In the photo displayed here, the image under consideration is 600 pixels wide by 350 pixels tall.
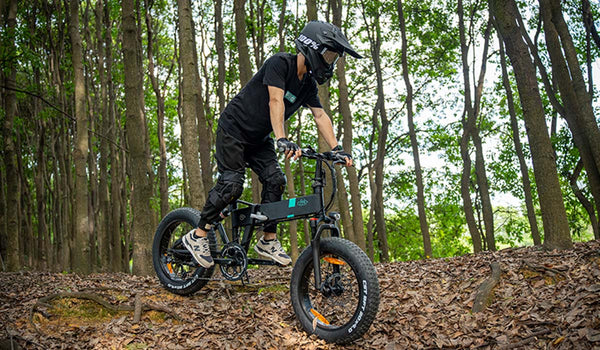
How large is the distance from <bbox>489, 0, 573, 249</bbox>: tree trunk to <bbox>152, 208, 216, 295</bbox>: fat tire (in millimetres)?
4790

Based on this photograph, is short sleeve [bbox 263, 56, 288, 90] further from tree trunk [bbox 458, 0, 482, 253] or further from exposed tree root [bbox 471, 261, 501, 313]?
tree trunk [bbox 458, 0, 482, 253]

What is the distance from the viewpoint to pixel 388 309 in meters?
Answer: 5.04

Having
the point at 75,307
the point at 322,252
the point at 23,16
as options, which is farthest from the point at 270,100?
the point at 23,16

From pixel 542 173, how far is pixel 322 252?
4.31 meters

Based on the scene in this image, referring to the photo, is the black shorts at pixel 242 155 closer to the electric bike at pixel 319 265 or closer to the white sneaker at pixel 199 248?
the electric bike at pixel 319 265

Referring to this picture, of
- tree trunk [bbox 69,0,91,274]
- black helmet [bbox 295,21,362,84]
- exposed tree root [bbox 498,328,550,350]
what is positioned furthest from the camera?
tree trunk [bbox 69,0,91,274]

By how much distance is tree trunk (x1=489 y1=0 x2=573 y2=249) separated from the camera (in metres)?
7.00

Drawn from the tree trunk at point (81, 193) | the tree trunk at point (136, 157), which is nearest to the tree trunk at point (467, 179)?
the tree trunk at point (136, 157)

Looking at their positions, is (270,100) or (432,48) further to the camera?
(432,48)

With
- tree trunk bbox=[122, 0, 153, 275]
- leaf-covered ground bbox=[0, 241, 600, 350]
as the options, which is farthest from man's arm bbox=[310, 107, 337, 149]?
tree trunk bbox=[122, 0, 153, 275]

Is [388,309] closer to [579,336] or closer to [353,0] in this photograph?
[579,336]

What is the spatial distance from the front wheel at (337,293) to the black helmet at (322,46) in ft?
5.34

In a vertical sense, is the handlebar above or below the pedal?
above

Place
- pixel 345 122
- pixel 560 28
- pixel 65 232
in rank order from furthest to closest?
pixel 65 232 → pixel 345 122 → pixel 560 28
